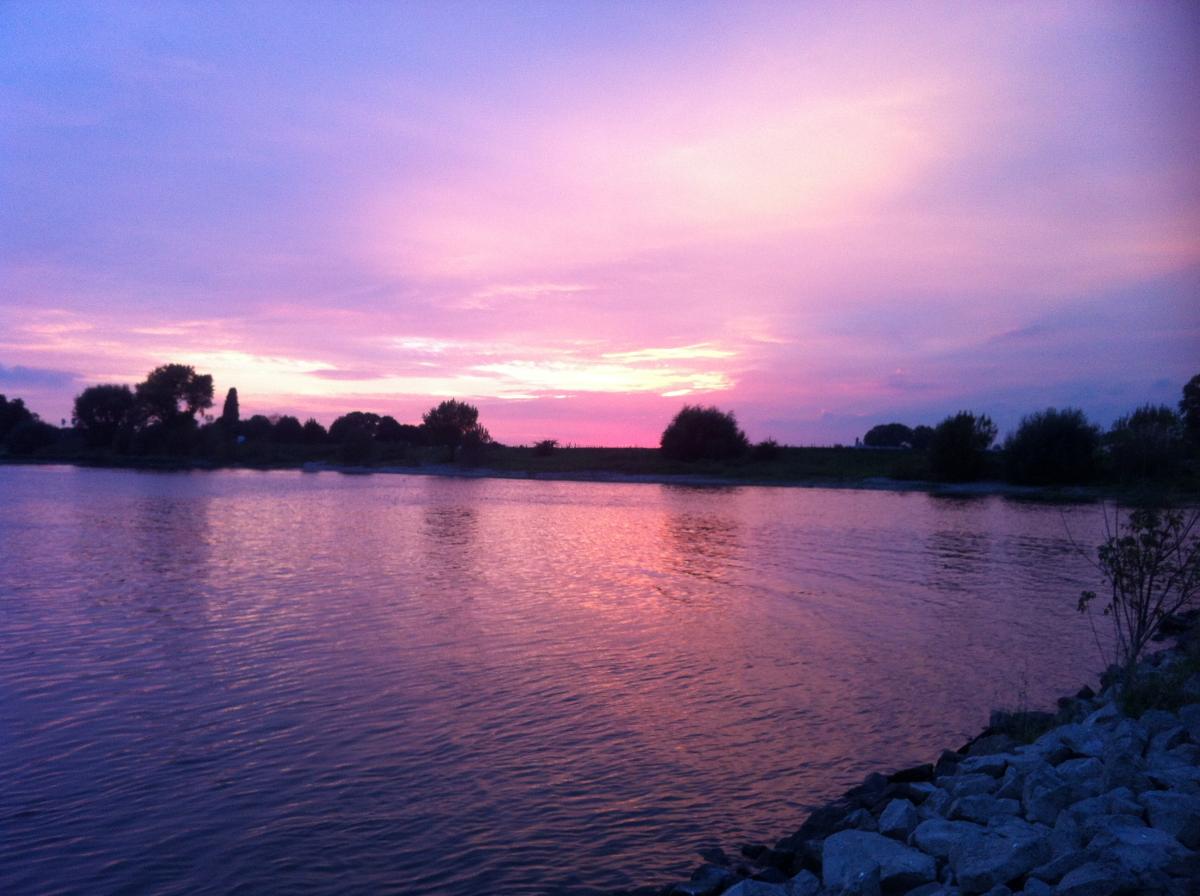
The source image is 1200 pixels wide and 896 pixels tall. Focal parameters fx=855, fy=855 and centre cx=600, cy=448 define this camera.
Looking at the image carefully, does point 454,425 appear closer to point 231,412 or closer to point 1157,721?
point 231,412

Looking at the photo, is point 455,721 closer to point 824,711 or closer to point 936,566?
point 824,711

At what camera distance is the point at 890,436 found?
124m

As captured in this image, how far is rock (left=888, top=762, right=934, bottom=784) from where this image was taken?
702cm

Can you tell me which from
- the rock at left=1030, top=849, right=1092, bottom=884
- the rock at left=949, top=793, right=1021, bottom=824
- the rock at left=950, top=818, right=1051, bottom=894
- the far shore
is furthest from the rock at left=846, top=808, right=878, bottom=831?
the far shore

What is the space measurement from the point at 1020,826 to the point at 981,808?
48 cm

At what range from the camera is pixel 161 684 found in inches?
382

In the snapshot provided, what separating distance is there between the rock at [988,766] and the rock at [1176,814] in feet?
4.34

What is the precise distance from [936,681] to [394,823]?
287 inches

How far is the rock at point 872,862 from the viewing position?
486cm

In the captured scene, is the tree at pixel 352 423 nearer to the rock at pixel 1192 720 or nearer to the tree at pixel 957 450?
the tree at pixel 957 450

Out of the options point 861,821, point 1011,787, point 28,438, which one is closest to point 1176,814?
point 1011,787

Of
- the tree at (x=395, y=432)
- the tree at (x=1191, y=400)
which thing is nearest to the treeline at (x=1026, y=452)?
the tree at (x=1191, y=400)

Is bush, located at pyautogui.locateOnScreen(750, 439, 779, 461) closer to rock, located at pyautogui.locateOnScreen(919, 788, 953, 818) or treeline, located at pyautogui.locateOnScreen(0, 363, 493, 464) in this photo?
treeline, located at pyautogui.locateOnScreen(0, 363, 493, 464)

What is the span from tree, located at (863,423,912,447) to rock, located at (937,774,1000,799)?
396 ft
